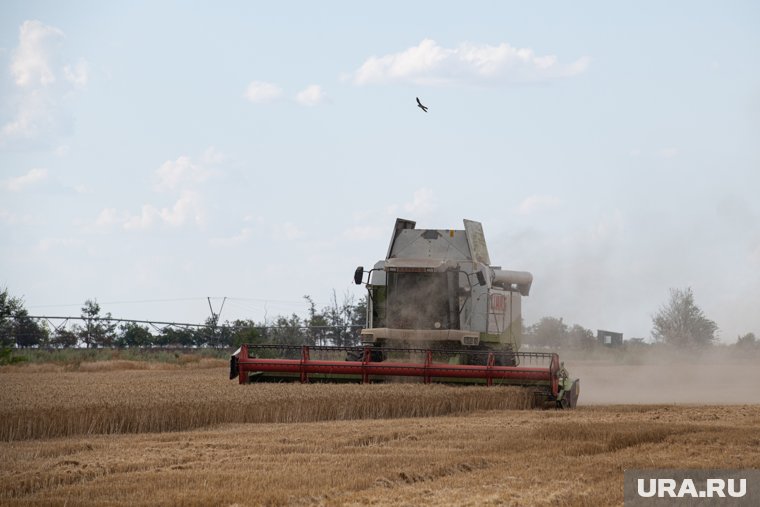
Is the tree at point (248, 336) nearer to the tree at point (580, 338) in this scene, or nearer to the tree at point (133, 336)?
the tree at point (133, 336)

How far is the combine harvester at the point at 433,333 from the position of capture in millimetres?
18047

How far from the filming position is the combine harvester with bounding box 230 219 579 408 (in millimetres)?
18047

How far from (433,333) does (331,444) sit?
24.9 feet

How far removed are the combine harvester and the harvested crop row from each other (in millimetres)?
583

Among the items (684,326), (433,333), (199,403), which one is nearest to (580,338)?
(684,326)

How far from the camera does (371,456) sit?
11234 millimetres

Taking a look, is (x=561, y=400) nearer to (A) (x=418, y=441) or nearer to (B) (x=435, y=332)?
(B) (x=435, y=332)

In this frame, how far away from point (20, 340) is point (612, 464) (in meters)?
37.8

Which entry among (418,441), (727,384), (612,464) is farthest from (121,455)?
(727,384)

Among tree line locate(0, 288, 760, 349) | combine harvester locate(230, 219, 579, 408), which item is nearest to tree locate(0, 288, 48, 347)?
tree line locate(0, 288, 760, 349)

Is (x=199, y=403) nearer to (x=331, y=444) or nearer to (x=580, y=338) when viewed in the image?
(x=331, y=444)

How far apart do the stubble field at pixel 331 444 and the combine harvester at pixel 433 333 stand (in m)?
0.67

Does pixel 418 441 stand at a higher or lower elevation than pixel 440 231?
lower

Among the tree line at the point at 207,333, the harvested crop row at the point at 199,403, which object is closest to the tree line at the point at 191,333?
the tree line at the point at 207,333
